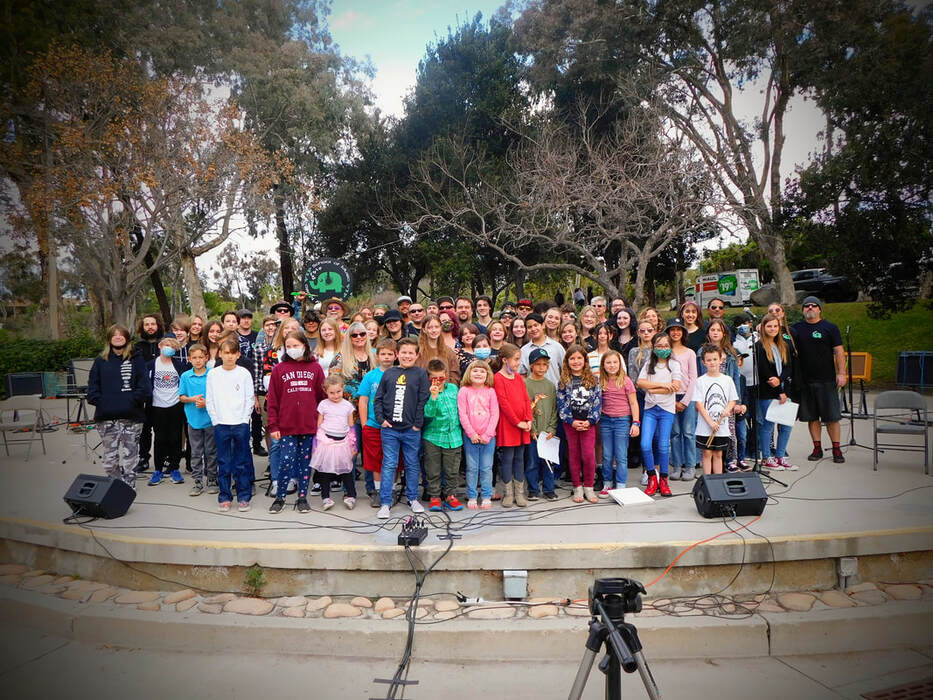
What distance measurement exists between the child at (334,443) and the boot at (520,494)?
1.61 metres

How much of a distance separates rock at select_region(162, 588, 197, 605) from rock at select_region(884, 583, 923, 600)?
5.46m

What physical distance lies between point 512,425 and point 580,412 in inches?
27.3

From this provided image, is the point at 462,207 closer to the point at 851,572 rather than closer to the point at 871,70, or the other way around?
the point at 871,70

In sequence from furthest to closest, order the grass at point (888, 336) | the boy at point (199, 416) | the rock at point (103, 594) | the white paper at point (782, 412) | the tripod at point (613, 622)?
the grass at point (888, 336)
the white paper at point (782, 412)
the boy at point (199, 416)
the rock at point (103, 594)
the tripod at point (613, 622)

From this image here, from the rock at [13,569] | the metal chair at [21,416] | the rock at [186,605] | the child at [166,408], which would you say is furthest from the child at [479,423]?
the metal chair at [21,416]

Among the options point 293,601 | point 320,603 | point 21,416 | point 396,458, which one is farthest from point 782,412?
point 21,416

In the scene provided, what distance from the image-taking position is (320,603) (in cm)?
416

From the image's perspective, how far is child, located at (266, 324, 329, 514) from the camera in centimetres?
536

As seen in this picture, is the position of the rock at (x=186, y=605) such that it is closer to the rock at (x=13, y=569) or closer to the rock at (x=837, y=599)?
the rock at (x=13, y=569)

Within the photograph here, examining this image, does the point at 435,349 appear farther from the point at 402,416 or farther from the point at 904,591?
the point at 904,591

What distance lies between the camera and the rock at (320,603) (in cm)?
411

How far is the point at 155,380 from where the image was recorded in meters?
6.34

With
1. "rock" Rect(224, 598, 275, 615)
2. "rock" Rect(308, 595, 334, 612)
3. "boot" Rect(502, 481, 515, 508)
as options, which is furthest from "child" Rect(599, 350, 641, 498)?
"rock" Rect(224, 598, 275, 615)

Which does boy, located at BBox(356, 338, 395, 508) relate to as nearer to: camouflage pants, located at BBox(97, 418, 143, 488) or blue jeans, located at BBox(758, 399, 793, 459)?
camouflage pants, located at BBox(97, 418, 143, 488)
